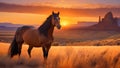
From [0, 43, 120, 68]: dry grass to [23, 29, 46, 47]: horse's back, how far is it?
0.81m

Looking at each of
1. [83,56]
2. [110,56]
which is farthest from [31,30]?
[110,56]

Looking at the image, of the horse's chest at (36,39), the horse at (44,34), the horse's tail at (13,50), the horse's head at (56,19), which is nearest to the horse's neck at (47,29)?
the horse at (44,34)

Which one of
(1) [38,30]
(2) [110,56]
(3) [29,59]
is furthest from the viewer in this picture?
(3) [29,59]

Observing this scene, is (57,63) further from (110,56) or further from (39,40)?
(110,56)

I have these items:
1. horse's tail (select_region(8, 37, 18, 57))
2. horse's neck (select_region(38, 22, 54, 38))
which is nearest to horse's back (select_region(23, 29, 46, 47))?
horse's neck (select_region(38, 22, 54, 38))

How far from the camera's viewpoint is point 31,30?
13266mm

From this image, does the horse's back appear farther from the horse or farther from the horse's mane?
the horse's mane

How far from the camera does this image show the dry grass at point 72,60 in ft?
36.1

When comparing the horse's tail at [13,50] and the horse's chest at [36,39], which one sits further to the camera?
the horse's tail at [13,50]

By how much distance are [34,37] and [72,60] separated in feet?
6.37

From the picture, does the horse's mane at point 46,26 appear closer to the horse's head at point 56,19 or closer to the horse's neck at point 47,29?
the horse's neck at point 47,29

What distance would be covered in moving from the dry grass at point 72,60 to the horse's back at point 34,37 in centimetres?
81

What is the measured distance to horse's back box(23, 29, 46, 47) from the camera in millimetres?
12273

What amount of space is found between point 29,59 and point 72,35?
5734 cm
